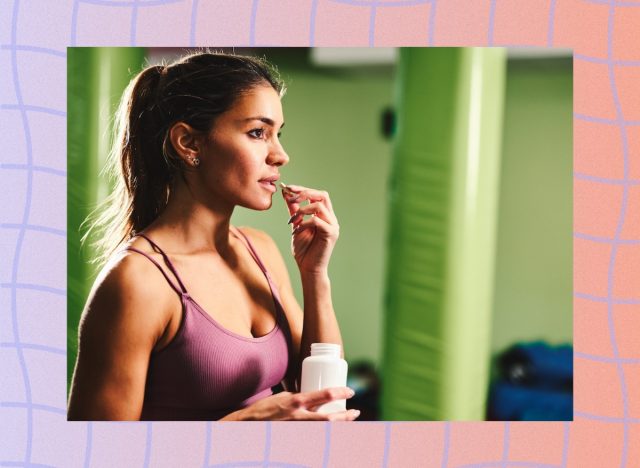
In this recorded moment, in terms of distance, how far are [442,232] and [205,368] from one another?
0.48 meters

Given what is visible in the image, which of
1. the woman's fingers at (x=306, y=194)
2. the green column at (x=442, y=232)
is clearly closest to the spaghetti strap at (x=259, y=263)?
the woman's fingers at (x=306, y=194)

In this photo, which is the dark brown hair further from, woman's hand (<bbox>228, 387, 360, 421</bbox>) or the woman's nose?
woman's hand (<bbox>228, 387, 360, 421</bbox>)

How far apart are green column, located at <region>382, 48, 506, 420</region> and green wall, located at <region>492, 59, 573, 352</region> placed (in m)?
0.03

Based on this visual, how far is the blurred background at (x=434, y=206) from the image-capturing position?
133cm

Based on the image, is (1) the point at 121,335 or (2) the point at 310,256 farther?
(2) the point at 310,256

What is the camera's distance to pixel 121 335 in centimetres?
117

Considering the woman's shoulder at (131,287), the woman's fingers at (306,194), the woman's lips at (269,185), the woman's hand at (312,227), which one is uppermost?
the woman's lips at (269,185)

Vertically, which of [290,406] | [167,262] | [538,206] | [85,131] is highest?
[85,131]

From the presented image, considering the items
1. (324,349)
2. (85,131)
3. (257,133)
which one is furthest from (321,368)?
(85,131)

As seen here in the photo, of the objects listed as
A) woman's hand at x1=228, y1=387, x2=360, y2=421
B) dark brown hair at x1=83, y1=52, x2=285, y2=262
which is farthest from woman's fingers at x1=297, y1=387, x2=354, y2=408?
dark brown hair at x1=83, y1=52, x2=285, y2=262

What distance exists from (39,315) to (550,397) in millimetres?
925

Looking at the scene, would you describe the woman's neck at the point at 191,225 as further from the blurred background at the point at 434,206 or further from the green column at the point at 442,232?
the green column at the point at 442,232

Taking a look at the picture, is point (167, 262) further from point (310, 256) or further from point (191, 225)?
point (310, 256)

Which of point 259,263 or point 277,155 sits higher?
point 277,155
